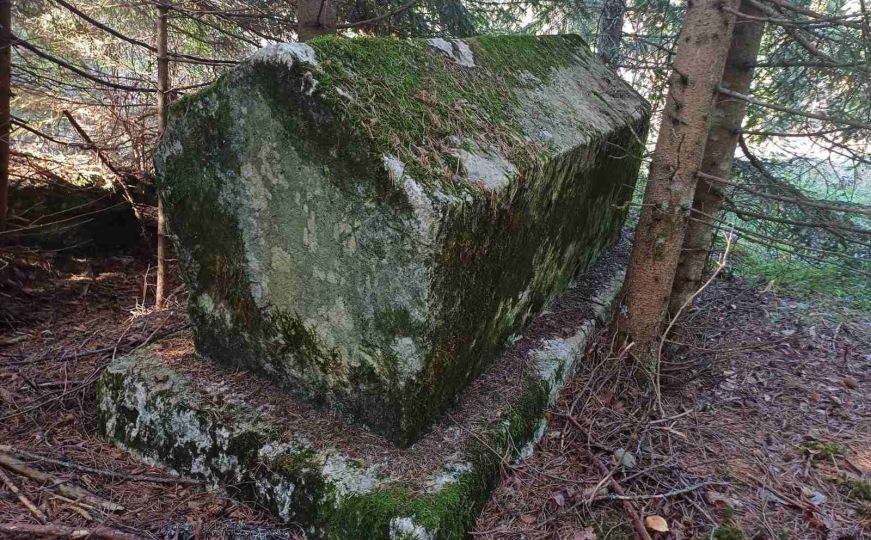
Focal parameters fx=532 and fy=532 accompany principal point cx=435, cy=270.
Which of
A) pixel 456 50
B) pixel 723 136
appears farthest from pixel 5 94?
pixel 723 136

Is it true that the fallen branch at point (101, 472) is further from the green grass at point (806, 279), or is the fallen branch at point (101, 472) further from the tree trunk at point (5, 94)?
the green grass at point (806, 279)

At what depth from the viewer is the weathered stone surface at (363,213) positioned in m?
2.20

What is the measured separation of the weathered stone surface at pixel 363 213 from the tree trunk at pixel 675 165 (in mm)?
637

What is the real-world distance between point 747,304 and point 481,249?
4339 mm

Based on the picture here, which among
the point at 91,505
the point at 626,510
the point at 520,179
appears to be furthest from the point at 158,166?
the point at 626,510

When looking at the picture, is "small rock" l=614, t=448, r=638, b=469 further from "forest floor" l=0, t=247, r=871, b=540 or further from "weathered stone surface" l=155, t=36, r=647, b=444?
"weathered stone surface" l=155, t=36, r=647, b=444

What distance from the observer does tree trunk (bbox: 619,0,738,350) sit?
315 centimetres

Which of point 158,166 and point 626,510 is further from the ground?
point 158,166

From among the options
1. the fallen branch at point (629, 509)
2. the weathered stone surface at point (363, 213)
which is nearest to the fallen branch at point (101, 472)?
the weathered stone surface at point (363, 213)

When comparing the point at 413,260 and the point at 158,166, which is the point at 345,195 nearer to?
the point at 413,260

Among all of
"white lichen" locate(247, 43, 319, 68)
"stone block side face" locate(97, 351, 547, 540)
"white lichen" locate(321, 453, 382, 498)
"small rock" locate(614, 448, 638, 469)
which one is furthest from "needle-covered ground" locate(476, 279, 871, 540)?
"white lichen" locate(247, 43, 319, 68)

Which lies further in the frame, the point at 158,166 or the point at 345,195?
the point at 158,166

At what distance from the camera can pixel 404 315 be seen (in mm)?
2287

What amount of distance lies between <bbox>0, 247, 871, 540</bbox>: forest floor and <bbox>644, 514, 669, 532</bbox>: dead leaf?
1cm
